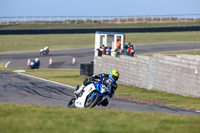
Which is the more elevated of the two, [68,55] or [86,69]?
[86,69]

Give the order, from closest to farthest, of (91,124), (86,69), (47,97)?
1. (91,124)
2. (47,97)
3. (86,69)

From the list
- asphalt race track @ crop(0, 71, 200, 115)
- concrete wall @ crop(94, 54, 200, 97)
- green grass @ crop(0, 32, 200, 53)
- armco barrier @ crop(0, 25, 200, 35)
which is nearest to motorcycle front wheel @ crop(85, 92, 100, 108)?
asphalt race track @ crop(0, 71, 200, 115)

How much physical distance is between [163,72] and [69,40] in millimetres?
39201

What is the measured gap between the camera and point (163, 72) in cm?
2003

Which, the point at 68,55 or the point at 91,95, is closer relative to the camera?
the point at 91,95

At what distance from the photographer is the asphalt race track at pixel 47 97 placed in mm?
14258

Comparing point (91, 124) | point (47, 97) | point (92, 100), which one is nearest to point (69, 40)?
point (47, 97)

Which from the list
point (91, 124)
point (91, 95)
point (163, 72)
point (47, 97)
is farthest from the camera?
point (163, 72)

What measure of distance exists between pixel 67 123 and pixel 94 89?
3.93 meters

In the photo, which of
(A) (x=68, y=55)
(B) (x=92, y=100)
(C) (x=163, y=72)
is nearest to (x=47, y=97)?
(B) (x=92, y=100)

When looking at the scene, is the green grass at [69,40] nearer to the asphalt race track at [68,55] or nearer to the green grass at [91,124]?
the asphalt race track at [68,55]

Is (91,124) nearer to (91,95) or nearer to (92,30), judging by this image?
(91,95)

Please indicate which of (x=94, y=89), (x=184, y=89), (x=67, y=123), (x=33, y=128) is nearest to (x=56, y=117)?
(x=67, y=123)

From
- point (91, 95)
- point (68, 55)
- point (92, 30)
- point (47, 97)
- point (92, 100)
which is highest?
point (92, 30)
